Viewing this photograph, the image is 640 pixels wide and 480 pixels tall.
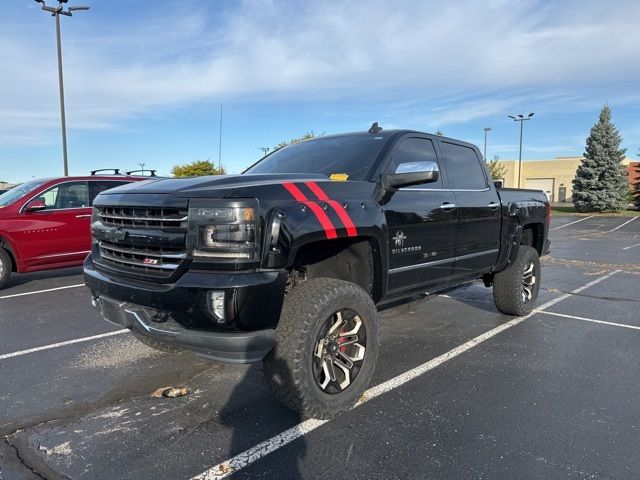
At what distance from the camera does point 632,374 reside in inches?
161

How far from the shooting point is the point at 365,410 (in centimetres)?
→ 341

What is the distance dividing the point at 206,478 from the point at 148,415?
3.04 ft

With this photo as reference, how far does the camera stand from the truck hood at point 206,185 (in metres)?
2.95

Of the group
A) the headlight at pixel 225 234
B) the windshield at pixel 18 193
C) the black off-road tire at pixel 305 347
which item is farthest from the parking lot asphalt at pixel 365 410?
the windshield at pixel 18 193

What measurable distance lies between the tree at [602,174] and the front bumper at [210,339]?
3644 centimetres

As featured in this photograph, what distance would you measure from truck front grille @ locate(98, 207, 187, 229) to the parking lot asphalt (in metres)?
1.31

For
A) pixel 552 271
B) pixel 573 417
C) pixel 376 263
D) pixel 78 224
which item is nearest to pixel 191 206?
pixel 376 263

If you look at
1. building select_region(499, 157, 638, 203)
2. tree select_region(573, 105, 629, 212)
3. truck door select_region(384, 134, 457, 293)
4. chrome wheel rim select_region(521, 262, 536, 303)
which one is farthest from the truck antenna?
building select_region(499, 157, 638, 203)

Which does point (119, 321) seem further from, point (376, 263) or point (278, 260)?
point (376, 263)

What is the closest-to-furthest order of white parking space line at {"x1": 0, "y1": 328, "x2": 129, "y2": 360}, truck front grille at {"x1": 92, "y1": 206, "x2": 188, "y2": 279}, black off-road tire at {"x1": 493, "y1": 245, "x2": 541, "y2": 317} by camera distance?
truck front grille at {"x1": 92, "y1": 206, "x2": 188, "y2": 279}, white parking space line at {"x1": 0, "y1": 328, "x2": 129, "y2": 360}, black off-road tire at {"x1": 493, "y1": 245, "x2": 541, "y2": 317}

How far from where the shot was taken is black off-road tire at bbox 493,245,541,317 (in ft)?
18.8

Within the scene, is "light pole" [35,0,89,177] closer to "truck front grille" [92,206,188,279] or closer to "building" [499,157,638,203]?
"truck front grille" [92,206,188,279]

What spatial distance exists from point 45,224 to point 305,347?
6701mm

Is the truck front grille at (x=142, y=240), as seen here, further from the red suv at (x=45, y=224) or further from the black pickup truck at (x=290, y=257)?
the red suv at (x=45, y=224)
